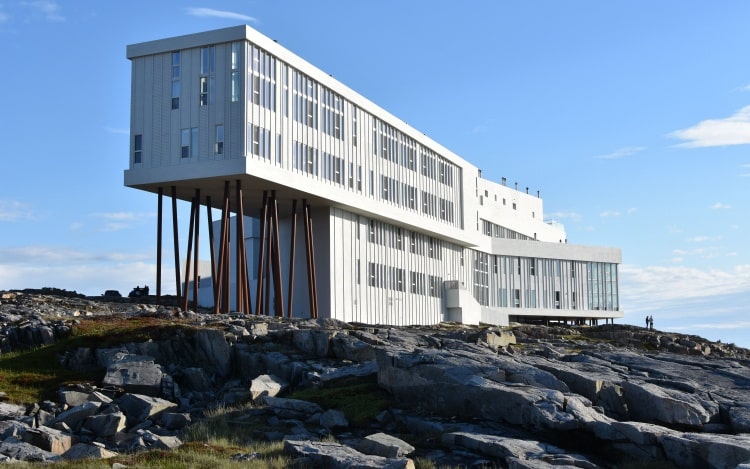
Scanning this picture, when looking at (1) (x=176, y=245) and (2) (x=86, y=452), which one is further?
(1) (x=176, y=245)

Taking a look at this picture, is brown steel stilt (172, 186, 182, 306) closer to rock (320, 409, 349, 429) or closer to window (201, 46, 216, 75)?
window (201, 46, 216, 75)

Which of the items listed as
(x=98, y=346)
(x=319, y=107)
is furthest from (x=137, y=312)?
(x=319, y=107)

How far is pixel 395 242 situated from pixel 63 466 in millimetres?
49420

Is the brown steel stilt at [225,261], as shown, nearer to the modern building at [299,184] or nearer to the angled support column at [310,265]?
the modern building at [299,184]

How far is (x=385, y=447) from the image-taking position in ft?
65.2

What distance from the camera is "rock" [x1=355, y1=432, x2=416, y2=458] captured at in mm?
19766

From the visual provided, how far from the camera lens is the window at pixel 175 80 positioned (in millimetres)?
51681

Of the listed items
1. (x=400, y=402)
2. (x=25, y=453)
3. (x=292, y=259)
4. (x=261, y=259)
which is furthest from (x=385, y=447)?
(x=292, y=259)

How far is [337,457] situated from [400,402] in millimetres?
6808

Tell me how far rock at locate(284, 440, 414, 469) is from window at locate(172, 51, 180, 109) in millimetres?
34694

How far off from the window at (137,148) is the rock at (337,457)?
3472cm

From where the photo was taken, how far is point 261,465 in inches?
717

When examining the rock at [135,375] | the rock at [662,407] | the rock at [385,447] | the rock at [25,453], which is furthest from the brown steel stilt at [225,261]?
the rock at [385,447]

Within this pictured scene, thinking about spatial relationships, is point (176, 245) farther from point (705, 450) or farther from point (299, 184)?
point (705, 450)
